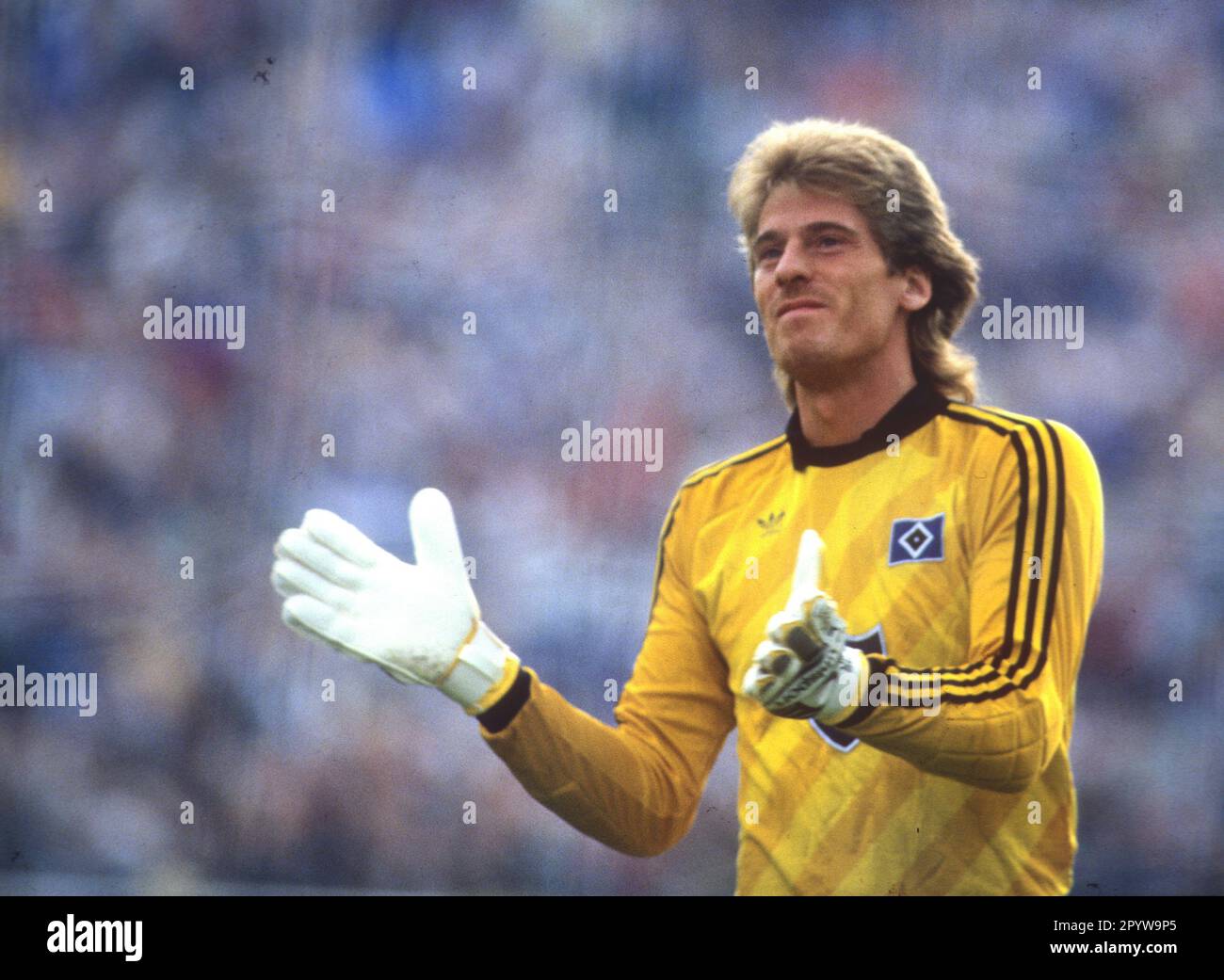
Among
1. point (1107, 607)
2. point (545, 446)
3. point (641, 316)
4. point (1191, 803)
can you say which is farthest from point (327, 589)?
point (1191, 803)

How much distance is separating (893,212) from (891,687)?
43.4 inches

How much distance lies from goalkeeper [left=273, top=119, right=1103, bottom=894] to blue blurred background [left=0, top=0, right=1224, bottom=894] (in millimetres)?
151

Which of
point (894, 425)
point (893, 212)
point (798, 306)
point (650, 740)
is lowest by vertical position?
point (650, 740)

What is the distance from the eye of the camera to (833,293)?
11.0 feet

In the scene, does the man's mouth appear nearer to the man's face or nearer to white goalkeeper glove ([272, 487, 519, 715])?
the man's face

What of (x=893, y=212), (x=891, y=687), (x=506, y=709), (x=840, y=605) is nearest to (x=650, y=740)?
(x=506, y=709)

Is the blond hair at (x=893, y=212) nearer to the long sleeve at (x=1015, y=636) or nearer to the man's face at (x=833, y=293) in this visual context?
the man's face at (x=833, y=293)

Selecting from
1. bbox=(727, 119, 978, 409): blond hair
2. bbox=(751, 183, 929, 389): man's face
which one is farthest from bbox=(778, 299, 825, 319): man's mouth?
bbox=(727, 119, 978, 409): blond hair

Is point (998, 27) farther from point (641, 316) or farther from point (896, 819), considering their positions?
point (896, 819)

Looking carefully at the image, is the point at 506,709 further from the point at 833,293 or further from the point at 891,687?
the point at 833,293

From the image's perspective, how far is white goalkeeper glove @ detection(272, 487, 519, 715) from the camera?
2982mm

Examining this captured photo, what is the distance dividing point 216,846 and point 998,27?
2602 millimetres

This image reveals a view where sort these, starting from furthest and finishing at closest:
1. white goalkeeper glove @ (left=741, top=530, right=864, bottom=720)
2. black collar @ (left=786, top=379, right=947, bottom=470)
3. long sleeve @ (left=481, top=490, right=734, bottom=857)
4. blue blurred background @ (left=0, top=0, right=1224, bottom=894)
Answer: blue blurred background @ (left=0, top=0, right=1224, bottom=894), black collar @ (left=786, top=379, right=947, bottom=470), long sleeve @ (left=481, top=490, right=734, bottom=857), white goalkeeper glove @ (left=741, top=530, right=864, bottom=720)

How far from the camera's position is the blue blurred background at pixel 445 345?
350 centimetres
